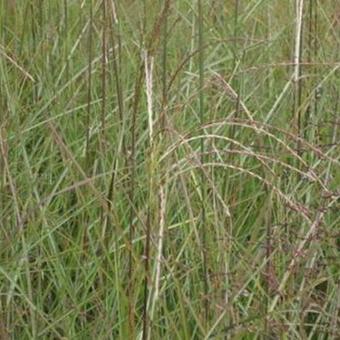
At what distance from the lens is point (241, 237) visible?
5.06 feet

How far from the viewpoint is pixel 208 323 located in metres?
1.30

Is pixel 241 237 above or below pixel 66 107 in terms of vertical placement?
below

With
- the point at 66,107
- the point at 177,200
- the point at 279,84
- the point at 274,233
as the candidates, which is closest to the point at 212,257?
the point at 274,233

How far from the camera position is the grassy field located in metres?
1.27

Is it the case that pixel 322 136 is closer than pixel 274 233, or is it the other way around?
pixel 274 233

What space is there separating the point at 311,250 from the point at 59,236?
473 millimetres

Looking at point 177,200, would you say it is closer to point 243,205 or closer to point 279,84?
point 243,205

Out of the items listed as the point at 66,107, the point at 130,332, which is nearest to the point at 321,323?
the point at 130,332

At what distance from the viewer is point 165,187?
1230 millimetres

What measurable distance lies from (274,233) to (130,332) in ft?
0.82

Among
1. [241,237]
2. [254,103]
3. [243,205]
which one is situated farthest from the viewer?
[254,103]

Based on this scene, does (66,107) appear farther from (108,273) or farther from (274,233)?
(274,233)

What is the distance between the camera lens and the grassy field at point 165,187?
127 cm

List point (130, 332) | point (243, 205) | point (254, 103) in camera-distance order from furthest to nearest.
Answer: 1. point (254, 103)
2. point (243, 205)
3. point (130, 332)
